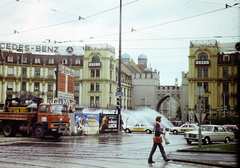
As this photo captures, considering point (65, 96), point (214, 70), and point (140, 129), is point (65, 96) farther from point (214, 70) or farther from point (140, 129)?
point (214, 70)

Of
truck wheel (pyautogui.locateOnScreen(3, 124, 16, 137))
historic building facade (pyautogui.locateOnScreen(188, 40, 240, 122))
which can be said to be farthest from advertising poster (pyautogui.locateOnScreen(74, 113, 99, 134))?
historic building facade (pyautogui.locateOnScreen(188, 40, 240, 122))

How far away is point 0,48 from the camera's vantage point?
75125 mm

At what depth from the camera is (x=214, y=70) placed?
72.3 metres

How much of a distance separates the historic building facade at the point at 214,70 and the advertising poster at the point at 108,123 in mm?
39837

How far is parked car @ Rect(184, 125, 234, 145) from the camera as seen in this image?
25062 millimetres

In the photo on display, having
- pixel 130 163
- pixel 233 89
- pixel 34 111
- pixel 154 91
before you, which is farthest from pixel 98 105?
pixel 130 163

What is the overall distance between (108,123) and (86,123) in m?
3.10

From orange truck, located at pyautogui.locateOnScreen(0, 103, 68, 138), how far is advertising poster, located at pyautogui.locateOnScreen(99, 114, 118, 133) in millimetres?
Answer: 6985

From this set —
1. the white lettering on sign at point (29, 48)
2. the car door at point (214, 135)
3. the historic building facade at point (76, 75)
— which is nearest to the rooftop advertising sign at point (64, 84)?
the car door at point (214, 135)

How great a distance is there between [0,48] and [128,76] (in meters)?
33.2

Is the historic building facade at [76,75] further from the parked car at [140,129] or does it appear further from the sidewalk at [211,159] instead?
the sidewalk at [211,159]

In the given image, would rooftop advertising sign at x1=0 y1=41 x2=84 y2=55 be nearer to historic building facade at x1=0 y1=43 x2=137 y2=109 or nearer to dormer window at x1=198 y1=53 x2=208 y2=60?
historic building facade at x1=0 y1=43 x2=137 y2=109

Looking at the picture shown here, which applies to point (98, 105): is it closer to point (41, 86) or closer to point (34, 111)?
point (41, 86)

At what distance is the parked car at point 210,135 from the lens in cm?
2506
